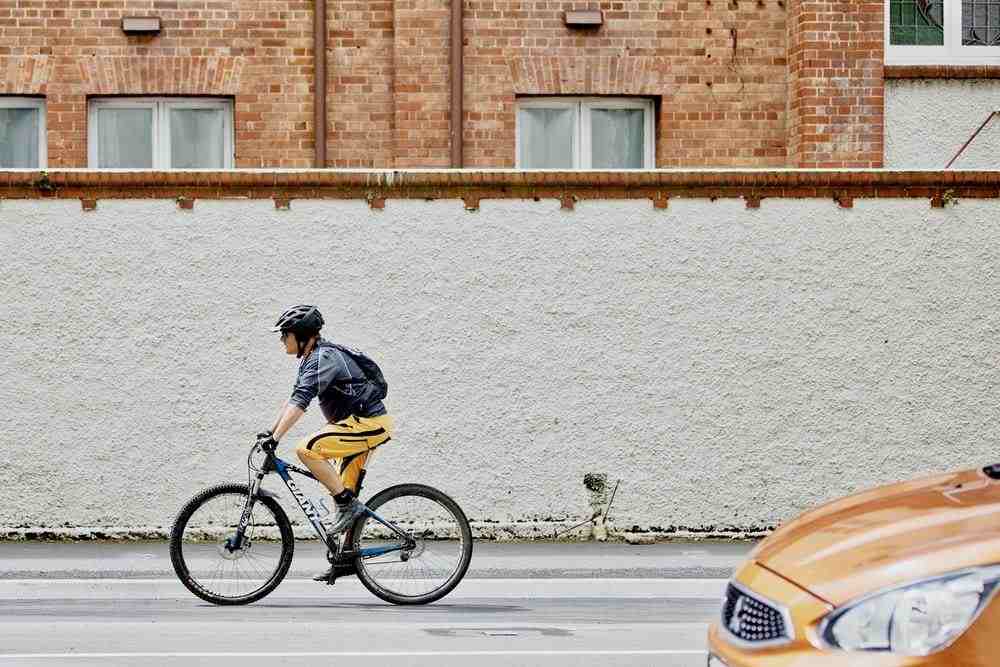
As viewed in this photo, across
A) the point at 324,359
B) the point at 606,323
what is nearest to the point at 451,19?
the point at 606,323

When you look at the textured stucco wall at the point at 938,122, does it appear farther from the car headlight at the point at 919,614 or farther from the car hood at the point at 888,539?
the car headlight at the point at 919,614

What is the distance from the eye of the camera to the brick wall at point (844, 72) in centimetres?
1656

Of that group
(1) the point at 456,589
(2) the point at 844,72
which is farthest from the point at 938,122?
(1) the point at 456,589

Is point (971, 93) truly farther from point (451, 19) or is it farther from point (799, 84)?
point (451, 19)

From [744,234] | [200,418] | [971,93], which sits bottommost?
[200,418]

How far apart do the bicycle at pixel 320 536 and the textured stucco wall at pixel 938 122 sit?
789 centimetres

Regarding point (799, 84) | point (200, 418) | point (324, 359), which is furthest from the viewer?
point (799, 84)

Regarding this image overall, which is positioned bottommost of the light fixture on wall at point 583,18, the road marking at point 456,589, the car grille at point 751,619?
the road marking at point 456,589

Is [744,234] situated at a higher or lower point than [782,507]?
higher

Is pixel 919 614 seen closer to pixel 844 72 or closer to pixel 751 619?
pixel 751 619

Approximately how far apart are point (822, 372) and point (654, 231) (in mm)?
1622

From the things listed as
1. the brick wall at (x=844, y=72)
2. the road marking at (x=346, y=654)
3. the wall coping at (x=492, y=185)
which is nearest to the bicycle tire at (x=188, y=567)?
the road marking at (x=346, y=654)

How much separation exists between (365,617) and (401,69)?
7.79 meters

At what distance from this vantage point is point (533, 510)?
44.7 ft
